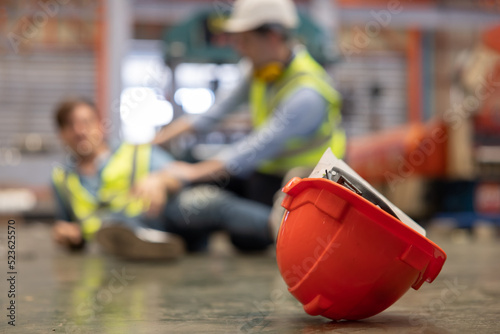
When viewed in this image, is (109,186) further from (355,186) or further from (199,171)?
(355,186)

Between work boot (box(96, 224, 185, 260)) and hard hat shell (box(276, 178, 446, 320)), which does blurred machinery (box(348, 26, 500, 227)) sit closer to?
work boot (box(96, 224, 185, 260))

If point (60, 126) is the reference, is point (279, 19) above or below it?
above

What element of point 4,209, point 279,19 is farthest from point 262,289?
point 4,209

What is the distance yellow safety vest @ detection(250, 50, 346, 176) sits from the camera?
258 centimetres

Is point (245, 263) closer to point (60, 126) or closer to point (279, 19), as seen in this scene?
point (279, 19)

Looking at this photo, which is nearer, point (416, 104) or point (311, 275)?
point (311, 275)

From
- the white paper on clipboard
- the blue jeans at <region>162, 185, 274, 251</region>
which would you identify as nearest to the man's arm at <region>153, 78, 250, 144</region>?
the blue jeans at <region>162, 185, 274, 251</region>

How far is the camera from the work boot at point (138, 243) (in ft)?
7.59

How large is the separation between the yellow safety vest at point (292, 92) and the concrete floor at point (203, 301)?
1.83ft

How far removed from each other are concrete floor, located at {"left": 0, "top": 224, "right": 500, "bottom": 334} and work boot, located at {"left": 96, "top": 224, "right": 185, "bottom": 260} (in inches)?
3.4

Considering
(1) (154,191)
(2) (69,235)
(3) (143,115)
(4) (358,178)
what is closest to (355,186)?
(4) (358,178)

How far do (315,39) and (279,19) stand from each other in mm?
1958

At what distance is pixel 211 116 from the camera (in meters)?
2.98

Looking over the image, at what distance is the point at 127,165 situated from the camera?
9.11 ft
